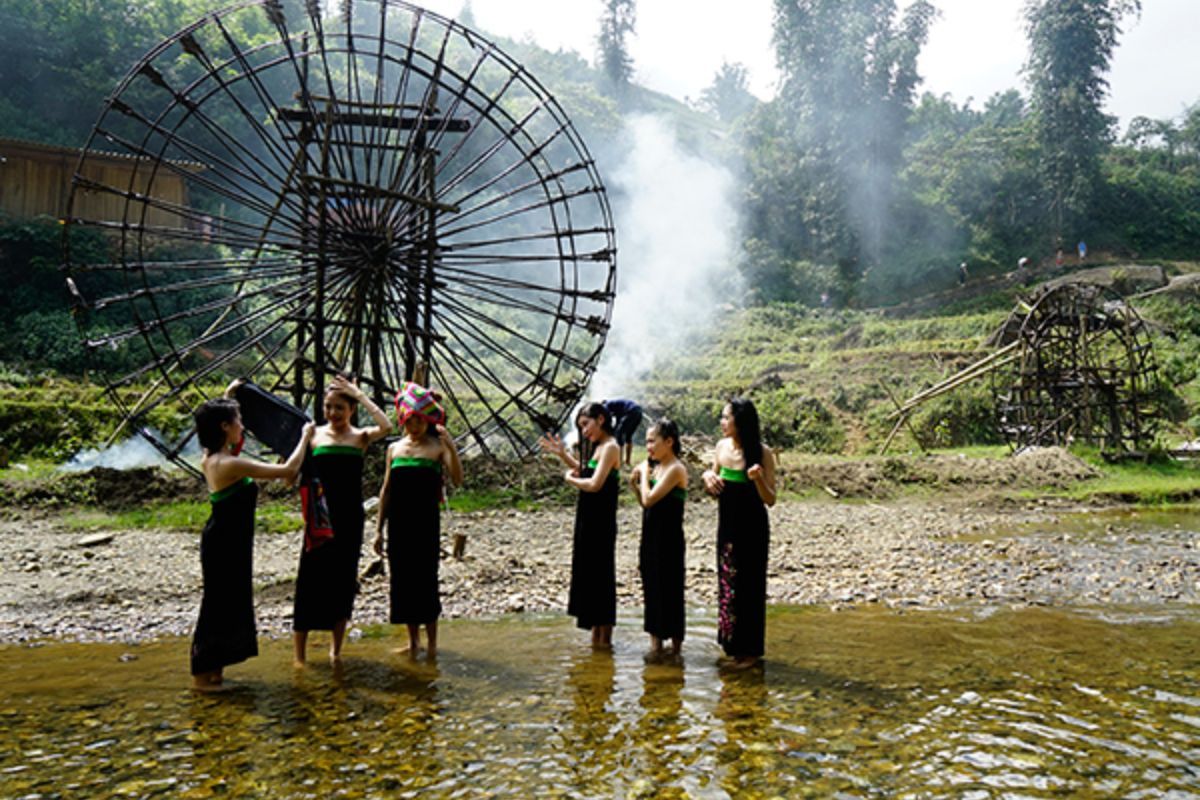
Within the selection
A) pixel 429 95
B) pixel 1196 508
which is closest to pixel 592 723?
pixel 429 95

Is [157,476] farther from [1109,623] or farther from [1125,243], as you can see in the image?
[1125,243]

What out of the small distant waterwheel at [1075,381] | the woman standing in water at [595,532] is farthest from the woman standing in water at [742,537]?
the small distant waterwheel at [1075,381]

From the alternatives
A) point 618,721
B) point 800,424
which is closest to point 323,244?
point 618,721

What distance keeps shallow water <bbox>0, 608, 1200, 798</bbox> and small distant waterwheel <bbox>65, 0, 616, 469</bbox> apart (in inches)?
98.8

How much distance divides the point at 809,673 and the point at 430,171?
5.73 meters

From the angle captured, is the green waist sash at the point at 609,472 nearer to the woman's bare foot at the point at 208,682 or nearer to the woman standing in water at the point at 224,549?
the woman standing in water at the point at 224,549

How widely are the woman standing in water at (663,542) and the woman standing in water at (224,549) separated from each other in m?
2.64

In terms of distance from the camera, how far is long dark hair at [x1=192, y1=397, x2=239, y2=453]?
5262mm

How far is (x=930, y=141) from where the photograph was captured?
2280 inches

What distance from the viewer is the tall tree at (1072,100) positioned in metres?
50.4

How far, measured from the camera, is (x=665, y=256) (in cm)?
5072

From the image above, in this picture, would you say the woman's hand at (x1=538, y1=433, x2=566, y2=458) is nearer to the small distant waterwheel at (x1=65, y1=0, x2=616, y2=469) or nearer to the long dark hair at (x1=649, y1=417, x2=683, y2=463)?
the long dark hair at (x1=649, y1=417, x2=683, y2=463)

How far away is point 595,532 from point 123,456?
1316 centimetres

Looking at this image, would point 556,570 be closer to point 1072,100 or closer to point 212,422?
point 212,422
